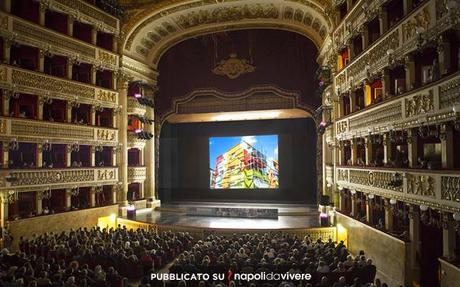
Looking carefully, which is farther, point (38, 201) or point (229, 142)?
point (229, 142)

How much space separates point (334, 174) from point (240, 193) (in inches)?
460

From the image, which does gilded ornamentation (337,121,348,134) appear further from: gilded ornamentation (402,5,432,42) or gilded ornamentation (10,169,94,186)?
gilded ornamentation (10,169,94,186)

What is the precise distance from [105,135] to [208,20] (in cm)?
1088

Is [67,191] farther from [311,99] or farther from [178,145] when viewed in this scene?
[311,99]

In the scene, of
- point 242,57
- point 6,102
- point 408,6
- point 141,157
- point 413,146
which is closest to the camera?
point 408,6

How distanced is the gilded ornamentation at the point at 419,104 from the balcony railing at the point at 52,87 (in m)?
17.2

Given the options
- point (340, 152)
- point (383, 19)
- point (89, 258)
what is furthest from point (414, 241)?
Answer: point (89, 258)

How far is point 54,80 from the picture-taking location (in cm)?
1931

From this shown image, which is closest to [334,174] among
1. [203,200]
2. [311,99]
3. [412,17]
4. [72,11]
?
[311,99]

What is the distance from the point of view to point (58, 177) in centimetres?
1923

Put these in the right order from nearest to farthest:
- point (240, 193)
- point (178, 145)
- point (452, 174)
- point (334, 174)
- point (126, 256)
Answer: point (452, 174) < point (126, 256) < point (334, 174) < point (240, 193) < point (178, 145)

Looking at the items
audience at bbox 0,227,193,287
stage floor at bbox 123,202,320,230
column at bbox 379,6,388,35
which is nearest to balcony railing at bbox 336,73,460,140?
column at bbox 379,6,388,35

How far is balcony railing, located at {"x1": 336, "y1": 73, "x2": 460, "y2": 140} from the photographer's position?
9.05 metres

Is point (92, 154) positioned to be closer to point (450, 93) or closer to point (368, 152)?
point (368, 152)
